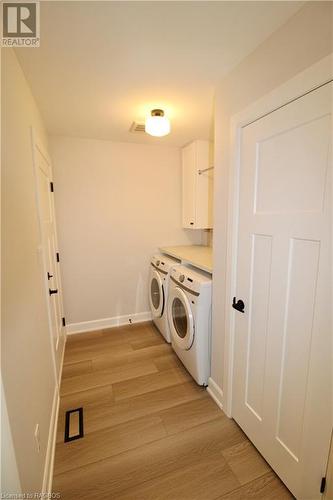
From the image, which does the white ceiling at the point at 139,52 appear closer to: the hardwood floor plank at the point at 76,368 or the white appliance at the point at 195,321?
the white appliance at the point at 195,321

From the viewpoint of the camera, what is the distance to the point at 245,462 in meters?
1.36

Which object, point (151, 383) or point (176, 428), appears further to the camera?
point (151, 383)

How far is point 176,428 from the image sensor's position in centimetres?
159

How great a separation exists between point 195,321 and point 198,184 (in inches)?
65.5

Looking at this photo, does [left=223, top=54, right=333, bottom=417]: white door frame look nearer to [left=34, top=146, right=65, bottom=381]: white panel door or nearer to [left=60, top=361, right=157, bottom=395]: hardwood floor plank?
[left=60, top=361, right=157, bottom=395]: hardwood floor plank

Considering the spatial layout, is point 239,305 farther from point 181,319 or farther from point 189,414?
point 189,414

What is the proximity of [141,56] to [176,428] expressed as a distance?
2.38m

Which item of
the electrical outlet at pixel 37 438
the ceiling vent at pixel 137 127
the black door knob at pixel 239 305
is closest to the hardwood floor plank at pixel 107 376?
the electrical outlet at pixel 37 438

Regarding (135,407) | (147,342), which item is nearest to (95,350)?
(147,342)

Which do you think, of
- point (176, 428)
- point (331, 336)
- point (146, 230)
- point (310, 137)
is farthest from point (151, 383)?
point (310, 137)

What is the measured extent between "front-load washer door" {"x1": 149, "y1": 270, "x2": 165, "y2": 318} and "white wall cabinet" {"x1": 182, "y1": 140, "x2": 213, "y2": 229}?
82 centimetres

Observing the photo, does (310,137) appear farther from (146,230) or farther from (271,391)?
(146,230)

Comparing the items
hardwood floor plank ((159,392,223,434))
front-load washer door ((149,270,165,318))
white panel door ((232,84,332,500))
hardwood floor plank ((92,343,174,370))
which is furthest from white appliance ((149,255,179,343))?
white panel door ((232,84,332,500))

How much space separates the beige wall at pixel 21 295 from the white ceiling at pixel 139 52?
0.25m
